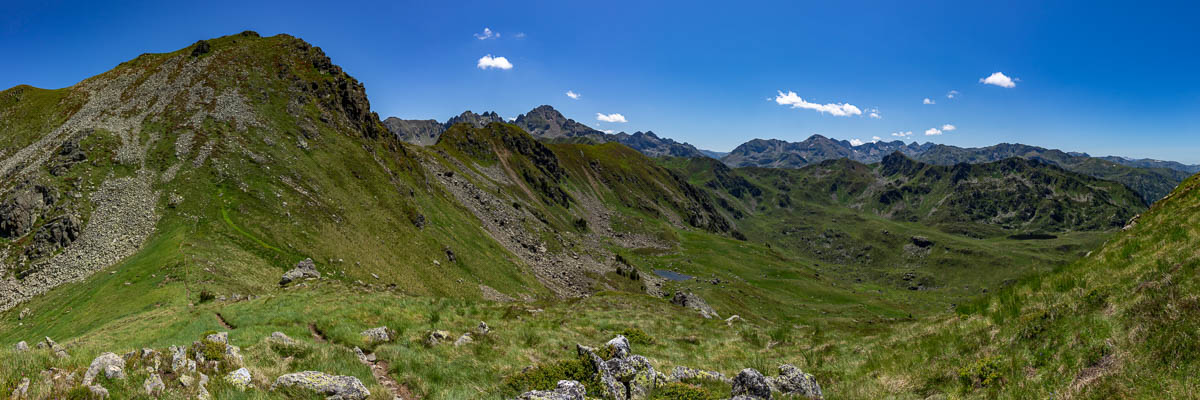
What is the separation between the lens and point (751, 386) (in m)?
12.4

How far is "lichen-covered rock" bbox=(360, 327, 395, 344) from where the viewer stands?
19.4m

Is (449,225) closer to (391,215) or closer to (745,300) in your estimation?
(391,215)

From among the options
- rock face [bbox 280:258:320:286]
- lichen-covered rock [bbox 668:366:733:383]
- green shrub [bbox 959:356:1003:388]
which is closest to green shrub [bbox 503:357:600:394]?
lichen-covered rock [bbox 668:366:733:383]

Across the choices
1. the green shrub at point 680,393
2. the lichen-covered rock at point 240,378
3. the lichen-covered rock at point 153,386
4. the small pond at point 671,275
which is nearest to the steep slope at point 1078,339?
the green shrub at point 680,393

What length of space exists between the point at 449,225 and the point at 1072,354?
94.0 m

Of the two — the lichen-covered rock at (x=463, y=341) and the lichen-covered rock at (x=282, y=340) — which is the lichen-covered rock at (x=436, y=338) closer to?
the lichen-covered rock at (x=463, y=341)

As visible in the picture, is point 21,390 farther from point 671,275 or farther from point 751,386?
point 671,275

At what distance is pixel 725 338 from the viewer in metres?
27.0

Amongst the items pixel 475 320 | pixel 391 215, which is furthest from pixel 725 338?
pixel 391 215

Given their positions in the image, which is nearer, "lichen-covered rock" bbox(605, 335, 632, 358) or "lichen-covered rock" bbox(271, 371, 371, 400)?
"lichen-covered rock" bbox(271, 371, 371, 400)

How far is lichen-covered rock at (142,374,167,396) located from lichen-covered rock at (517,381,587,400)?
7.94m

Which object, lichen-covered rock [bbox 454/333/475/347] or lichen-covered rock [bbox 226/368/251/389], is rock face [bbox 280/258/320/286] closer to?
lichen-covered rock [bbox 454/333/475/347]

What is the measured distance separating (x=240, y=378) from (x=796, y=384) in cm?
1526

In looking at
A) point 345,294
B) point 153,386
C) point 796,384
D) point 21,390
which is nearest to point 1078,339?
point 796,384
